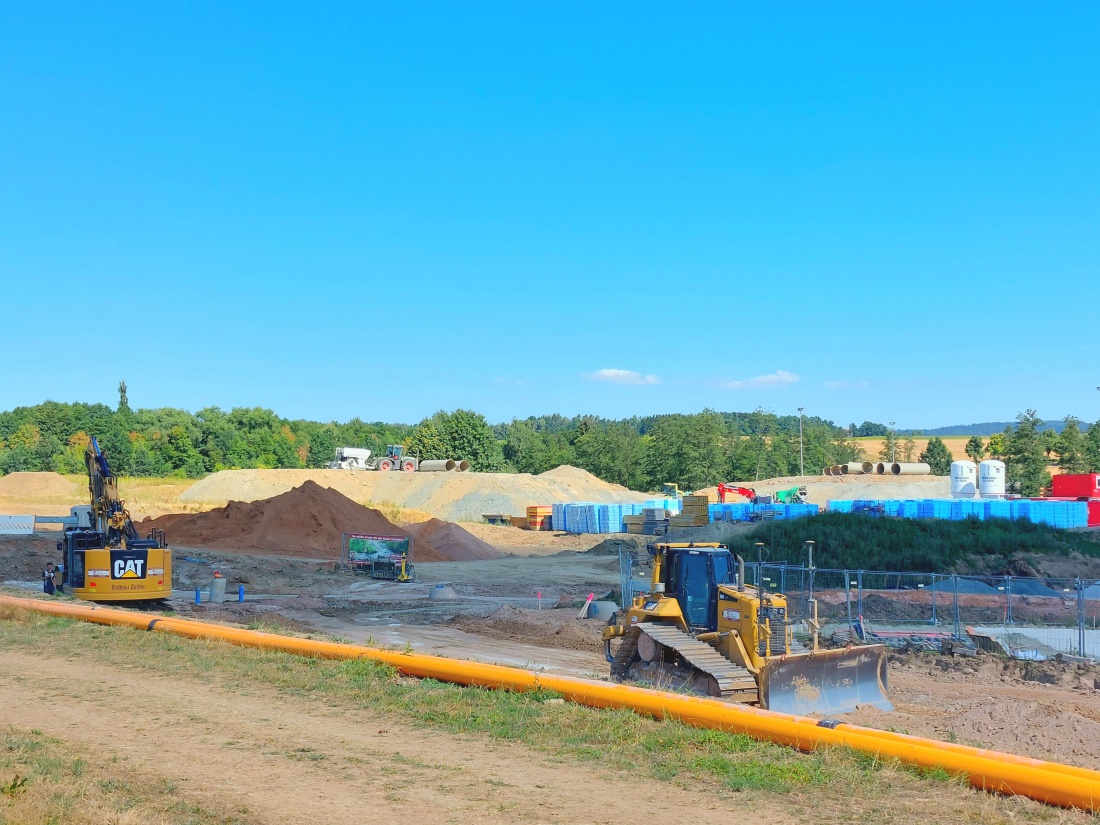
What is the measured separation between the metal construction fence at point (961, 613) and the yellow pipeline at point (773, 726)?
8.43 m

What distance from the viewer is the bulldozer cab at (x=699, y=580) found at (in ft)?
46.8

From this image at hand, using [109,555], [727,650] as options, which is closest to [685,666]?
[727,650]

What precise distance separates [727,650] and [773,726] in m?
4.17

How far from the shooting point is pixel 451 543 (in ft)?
160

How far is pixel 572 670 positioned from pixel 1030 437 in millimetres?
73840

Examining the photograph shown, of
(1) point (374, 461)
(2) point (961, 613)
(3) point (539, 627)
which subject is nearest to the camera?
(3) point (539, 627)

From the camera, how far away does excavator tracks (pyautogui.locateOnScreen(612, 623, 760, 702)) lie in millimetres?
12891

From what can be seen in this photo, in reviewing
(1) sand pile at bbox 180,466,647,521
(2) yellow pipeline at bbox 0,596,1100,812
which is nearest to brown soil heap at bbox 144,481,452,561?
(1) sand pile at bbox 180,466,647,521

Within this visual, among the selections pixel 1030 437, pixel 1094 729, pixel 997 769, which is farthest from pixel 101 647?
pixel 1030 437

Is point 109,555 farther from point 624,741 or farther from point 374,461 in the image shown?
point 374,461

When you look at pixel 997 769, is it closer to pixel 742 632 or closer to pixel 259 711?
pixel 742 632

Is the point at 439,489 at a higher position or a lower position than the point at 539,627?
higher

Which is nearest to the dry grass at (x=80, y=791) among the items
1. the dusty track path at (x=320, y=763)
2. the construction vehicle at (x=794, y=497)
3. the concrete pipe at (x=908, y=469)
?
the dusty track path at (x=320, y=763)

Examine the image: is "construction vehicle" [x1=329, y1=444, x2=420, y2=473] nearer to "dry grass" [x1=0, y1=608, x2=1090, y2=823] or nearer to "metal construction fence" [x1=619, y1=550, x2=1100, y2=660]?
"metal construction fence" [x1=619, y1=550, x2=1100, y2=660]
